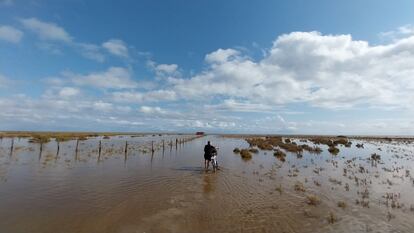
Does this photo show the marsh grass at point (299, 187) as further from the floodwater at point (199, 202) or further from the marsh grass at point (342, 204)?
the marsh grass at point (342, 204)

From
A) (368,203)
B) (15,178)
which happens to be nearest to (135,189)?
(15,178)

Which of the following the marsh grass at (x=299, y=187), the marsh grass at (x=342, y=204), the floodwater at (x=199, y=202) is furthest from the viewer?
the marsh grass at (x=299, y=187)

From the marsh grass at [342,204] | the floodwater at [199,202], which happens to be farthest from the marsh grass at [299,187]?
the marsh grass at [342,204]

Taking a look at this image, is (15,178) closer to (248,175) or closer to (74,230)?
(74,230)

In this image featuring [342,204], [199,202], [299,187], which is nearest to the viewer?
[342,204]

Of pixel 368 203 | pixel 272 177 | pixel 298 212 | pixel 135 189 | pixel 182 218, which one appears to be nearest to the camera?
pixel 182 218

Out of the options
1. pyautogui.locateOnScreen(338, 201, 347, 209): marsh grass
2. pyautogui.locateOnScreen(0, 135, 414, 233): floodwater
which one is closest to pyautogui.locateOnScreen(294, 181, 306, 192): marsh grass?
pyautogui.locateOnScreen(0, 135, 414, 233): floodwater

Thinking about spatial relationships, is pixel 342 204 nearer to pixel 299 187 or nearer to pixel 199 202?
pixel 299 187

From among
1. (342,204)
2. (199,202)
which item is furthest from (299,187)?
(199,202)

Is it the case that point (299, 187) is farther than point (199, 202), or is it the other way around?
point (299, 187)

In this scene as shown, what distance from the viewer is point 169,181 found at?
17.4 m

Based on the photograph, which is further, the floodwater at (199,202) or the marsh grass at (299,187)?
the marsh grass at (299,187)

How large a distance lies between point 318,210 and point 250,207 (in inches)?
114

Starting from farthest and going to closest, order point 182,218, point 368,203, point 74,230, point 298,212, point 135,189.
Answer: point 135,189, point 368,203, point 298,212, point 182,218, point 74,230
